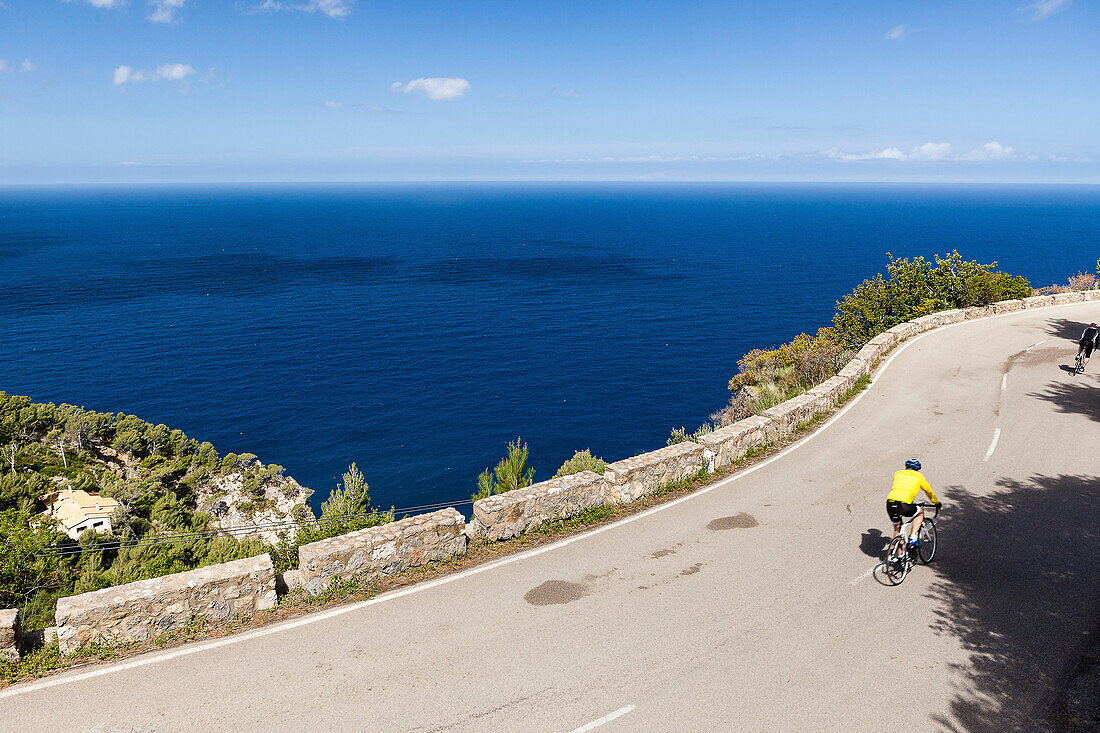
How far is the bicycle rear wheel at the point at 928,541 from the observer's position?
923 centimetres

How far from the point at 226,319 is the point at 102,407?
93.8ft

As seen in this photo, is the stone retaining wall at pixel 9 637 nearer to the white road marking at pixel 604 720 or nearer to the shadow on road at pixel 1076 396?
the white road marking at pixel 604 720

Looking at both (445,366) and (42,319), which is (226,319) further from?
(445,366)

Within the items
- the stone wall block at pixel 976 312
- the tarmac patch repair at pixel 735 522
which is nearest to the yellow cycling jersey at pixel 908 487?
the tarmac patch repair at pixel 735 522

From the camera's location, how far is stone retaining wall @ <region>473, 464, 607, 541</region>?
1015cm

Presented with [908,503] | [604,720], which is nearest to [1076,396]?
[908,503]

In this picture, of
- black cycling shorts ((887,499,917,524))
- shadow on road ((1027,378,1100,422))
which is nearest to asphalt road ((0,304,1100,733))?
black cycling shorts ((887,499,917,524))

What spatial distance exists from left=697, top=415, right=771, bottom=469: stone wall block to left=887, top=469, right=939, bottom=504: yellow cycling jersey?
4.53 meters

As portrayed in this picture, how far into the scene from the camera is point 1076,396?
17.8 metres

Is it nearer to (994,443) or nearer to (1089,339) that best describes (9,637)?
(994,443)

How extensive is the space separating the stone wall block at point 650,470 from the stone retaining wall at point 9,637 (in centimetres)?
859

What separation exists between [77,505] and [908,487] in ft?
89.4

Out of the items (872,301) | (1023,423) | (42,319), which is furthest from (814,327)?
(42,319)

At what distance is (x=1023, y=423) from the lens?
15.8 meters
